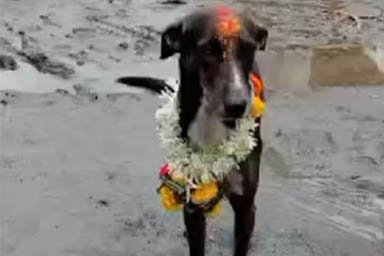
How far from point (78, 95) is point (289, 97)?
63.0 inches

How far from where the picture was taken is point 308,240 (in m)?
5.25

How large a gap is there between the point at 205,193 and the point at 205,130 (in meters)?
0.32

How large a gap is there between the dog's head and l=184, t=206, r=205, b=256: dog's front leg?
58 centimetres

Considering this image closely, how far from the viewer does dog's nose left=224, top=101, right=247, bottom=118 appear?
3.85 m

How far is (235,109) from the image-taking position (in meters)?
3.90

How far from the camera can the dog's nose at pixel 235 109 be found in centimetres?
385

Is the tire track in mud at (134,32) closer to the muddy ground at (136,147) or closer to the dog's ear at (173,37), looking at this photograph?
the muddy ground at (136,147)

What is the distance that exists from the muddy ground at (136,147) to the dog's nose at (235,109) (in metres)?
1.27

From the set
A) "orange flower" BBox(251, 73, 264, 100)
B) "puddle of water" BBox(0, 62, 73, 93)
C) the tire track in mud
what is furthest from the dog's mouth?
the tire track in mud

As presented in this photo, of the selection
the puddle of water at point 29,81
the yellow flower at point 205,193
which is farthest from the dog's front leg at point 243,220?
the puddle of water at point 29,81

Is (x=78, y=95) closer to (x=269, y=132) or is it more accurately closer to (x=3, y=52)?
(x=3, y=52)

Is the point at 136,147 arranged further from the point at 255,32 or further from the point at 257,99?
the point at 255,32

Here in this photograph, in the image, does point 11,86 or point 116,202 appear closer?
point 116,202

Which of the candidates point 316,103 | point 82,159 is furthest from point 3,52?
point 316,103
